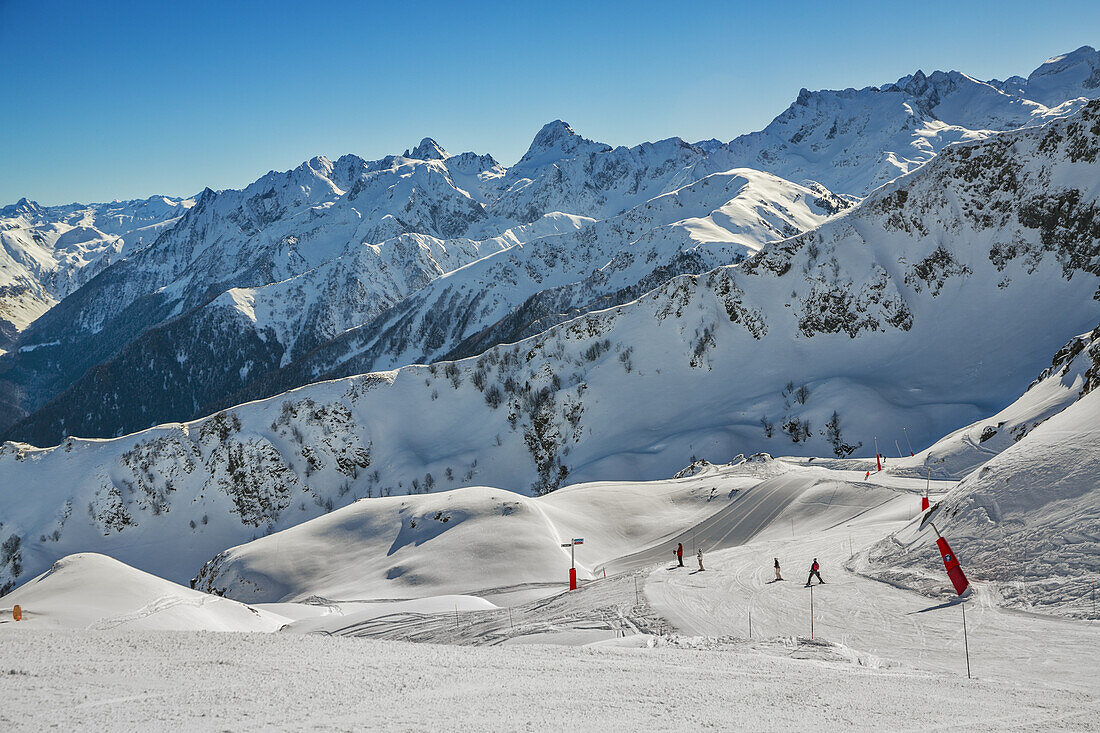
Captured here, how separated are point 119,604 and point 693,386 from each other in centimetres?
6160

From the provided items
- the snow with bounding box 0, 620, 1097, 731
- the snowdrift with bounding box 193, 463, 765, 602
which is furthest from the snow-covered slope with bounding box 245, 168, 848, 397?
the snow with bounding box 0, 620, 1097, 731

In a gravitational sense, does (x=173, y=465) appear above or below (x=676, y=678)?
above

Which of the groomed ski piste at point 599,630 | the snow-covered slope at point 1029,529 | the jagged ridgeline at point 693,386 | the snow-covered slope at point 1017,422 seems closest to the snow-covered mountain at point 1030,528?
the snow-covered slope at point 1029,529

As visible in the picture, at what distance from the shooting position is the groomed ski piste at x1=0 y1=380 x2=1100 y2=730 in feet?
36.2

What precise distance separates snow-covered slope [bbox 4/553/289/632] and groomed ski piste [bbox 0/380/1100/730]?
14 cm

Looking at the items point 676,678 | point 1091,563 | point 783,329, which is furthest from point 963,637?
point 783,329

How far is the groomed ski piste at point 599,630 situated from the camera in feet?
36.2

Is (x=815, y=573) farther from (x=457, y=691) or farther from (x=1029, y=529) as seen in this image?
(x=457, y=691)

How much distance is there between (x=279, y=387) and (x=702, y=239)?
10936 cm

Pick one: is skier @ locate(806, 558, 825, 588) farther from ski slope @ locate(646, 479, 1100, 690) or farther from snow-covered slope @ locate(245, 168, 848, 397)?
snow-covered slope @ locate(245, 168, 848, 397)

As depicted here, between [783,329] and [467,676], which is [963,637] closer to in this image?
[467,676]

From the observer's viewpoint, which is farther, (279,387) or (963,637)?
(279,387)

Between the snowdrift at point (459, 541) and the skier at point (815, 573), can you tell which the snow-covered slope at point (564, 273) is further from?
the skier at point (815, 573)

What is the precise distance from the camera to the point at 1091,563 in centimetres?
1800
